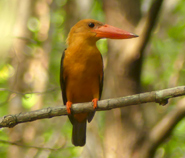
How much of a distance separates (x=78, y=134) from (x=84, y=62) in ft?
4.02

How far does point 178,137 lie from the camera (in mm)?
5910

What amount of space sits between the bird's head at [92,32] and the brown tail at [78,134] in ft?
4.21

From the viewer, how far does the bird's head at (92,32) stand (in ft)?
13.1

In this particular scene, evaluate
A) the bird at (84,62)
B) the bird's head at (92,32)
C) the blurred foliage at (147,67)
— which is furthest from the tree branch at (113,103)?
the blurred foliage at (147,67)

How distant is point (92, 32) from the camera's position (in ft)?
13.3

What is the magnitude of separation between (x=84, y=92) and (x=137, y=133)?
102 cm

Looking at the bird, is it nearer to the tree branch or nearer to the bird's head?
the bird's head

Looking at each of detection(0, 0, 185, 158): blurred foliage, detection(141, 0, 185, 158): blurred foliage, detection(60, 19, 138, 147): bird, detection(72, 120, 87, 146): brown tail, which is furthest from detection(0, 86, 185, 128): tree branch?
detection(141, 0, 185, 158): blurred foliage

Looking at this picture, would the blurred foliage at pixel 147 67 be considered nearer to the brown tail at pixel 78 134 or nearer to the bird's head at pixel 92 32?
the brown tail at pixel 78 134

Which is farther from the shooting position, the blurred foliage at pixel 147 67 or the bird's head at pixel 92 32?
the blurred foliage at pixel 147 67

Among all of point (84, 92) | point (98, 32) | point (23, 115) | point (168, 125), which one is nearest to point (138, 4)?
point (98, 32)

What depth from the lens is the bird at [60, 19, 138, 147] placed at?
12.4 feet

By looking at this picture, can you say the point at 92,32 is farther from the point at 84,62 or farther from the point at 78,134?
the point at 78,134

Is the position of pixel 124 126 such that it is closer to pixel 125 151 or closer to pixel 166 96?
pixel 125 151
